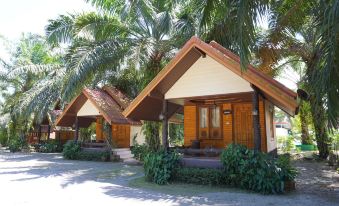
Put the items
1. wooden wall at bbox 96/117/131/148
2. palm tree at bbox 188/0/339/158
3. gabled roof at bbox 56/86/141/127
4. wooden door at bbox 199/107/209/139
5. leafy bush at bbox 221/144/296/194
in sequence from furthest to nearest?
wooden wall at bbox 96/117/131/148, gabled roof at bbox 56/86/141/127, wooden door at bbox 199/107/209/139, leafy bush at bbox 221/144/296/194, palm tree at bbox 188/0/339/158

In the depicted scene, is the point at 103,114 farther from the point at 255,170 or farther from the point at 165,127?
the point at 255,170

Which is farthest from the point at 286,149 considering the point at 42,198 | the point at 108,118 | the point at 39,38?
the point at 39,38

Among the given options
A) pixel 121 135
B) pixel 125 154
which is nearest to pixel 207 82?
pixel 125 154

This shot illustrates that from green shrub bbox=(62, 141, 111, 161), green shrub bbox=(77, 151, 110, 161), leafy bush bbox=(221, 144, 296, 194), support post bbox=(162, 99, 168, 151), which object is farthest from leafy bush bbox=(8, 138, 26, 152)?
leafy bush bbox=(221, 144, 296, 194)

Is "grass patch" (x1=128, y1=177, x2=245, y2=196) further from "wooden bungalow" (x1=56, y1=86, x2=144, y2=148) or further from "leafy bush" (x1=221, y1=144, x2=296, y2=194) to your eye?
"wooden bungalow" (x1=56, y1=86, x2=144, y2=148)

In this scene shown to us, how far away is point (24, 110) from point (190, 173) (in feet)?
50.9

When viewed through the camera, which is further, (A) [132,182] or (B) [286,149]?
(B) [286,149]

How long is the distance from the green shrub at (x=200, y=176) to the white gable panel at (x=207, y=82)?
104 inches

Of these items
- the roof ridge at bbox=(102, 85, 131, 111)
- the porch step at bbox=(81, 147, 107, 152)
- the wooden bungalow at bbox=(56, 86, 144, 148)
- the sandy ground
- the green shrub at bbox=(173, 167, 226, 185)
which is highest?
the roof ridge at bbox=(102, 85, 131, 111)

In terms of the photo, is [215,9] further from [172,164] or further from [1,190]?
[1,190]

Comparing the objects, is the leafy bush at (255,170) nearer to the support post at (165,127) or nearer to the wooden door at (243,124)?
the support post at (165,127)

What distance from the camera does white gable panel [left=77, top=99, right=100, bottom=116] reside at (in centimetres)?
2031

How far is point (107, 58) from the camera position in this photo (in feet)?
49.5

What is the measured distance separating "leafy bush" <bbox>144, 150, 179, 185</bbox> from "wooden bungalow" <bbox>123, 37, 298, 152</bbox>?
0.90m
